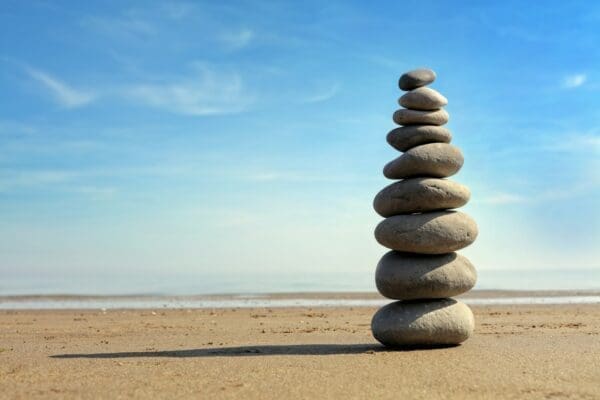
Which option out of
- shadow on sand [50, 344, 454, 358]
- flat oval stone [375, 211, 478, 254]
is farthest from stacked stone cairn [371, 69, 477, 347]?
shadow on sand [50, 344, 454, 358]

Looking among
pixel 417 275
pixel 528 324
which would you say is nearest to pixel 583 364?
pixel 417 275

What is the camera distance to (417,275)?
590 inches

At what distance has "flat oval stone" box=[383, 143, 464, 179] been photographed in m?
15.6

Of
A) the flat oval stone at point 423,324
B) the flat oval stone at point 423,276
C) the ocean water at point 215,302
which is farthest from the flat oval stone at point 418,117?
the ocean water at point 215,302

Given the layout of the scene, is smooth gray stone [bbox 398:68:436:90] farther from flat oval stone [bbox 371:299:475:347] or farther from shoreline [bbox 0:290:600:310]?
shoreline [bbox 0:290:600:310]

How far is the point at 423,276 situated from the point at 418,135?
321cm

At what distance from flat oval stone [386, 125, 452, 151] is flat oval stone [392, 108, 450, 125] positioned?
112mm

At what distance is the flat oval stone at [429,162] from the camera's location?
51.3 ft

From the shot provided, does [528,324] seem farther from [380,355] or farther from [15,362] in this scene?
→ [15,362]

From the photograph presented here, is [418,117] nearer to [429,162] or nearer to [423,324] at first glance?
[429,162]

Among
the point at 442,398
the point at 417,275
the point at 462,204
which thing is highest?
the point at 462,204

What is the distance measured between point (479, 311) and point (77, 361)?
1668cm

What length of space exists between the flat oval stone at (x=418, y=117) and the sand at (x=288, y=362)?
5.05 metres

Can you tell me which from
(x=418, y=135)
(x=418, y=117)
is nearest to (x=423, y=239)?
(x=418, y=135)
